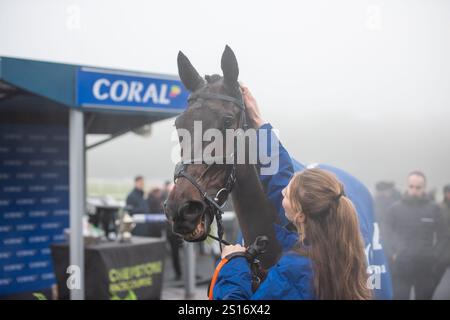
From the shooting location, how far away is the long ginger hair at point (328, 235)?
1.97 meters

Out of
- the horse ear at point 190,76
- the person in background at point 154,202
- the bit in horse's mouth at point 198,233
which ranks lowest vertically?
the person in background at point 154,202

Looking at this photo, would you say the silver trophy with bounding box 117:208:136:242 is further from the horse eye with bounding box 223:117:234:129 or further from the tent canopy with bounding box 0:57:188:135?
the horse eye with bounding box 223:117:234:129

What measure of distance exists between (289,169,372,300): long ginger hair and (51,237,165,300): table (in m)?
3.73

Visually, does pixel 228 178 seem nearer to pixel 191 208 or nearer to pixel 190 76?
pixel 191 208

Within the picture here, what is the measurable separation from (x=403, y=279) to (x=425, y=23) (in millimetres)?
2568

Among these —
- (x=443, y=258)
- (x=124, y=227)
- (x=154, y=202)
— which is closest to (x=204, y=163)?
(x=443, y=258)

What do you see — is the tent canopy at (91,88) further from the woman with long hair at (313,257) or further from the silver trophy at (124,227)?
the woman with long hair at (313,257)

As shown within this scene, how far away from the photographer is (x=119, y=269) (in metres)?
6.01

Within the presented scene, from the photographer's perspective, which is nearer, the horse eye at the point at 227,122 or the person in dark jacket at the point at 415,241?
the horse eye at the point at 227,122

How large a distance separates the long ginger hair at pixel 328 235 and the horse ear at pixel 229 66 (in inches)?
17.5

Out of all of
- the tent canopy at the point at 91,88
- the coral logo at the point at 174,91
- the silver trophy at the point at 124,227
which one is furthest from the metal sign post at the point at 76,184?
the silver trophy at the point at 124,227

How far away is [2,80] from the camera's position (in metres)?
4.60

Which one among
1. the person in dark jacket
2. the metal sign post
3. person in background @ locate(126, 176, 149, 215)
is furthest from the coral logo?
the person in dark jacket
